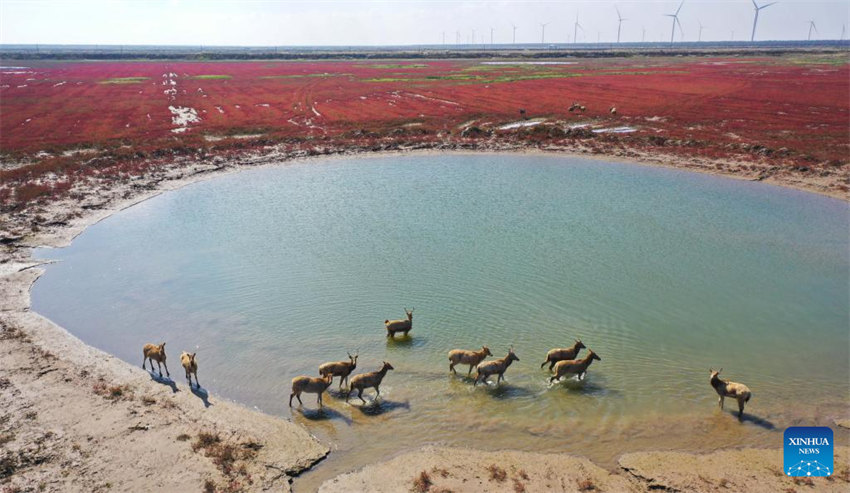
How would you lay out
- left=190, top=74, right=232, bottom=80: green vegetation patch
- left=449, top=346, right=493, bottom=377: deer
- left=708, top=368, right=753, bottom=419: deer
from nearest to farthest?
left=708, top=368, right=753, bottom=419: deer, left=449, top=346, right=493, bottom=377: deer, left=190, top=74, right=232, bottom=80: green vegetation patch

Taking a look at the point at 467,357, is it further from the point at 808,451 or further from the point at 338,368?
the point at 808,451

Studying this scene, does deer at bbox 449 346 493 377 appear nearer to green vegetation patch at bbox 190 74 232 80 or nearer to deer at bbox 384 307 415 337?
deer at bbox 384 307 415 337

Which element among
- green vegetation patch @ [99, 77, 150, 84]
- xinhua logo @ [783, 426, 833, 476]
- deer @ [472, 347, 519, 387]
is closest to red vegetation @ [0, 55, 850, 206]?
green vegetation patch @ [99, 77, 150, 84]

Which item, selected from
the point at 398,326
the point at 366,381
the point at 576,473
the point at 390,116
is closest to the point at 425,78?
the point at 390,116

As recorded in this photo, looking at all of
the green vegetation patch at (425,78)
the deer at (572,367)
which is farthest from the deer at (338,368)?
the green vegetation patch at (425,78)

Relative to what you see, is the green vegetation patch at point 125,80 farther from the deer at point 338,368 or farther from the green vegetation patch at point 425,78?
the deer at point 338,368

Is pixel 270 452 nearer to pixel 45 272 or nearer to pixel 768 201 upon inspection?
pixel 45 272
